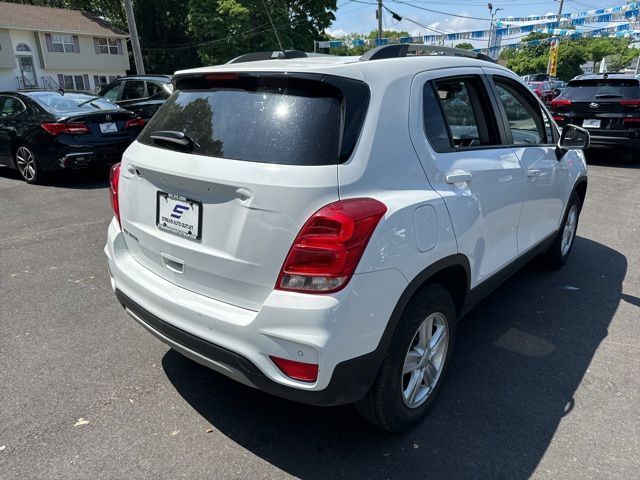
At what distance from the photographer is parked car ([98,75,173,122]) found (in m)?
9.88

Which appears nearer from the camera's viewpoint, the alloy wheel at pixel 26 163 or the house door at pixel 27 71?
the alloy wheel at pixel 26 163

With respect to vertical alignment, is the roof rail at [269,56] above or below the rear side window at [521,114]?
above

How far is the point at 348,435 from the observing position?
8.57ft

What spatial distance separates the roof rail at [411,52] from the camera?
265 cm

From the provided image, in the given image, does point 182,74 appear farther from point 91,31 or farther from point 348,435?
point 91,31

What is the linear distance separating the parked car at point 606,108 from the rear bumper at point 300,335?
9.61m

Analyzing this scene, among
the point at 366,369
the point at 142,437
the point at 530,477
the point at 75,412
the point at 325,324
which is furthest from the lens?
the point at 75,412

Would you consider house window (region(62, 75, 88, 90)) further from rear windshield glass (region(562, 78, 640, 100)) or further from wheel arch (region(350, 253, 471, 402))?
wheel arch (region(350, 253, 471, 402))

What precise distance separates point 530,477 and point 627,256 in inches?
148

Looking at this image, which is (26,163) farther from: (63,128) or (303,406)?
(303,406)

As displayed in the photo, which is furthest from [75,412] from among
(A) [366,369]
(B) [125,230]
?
(A) [366,369]

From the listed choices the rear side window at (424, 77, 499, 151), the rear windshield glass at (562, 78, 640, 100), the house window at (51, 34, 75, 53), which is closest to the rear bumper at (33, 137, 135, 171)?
the rear side window at (424, 77, 499, 151)

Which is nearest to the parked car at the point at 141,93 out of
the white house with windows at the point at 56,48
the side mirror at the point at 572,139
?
the side mirror at the point at 572,139

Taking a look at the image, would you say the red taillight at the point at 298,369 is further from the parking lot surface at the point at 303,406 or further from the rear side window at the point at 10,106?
the rear side window at the point at 10,106
